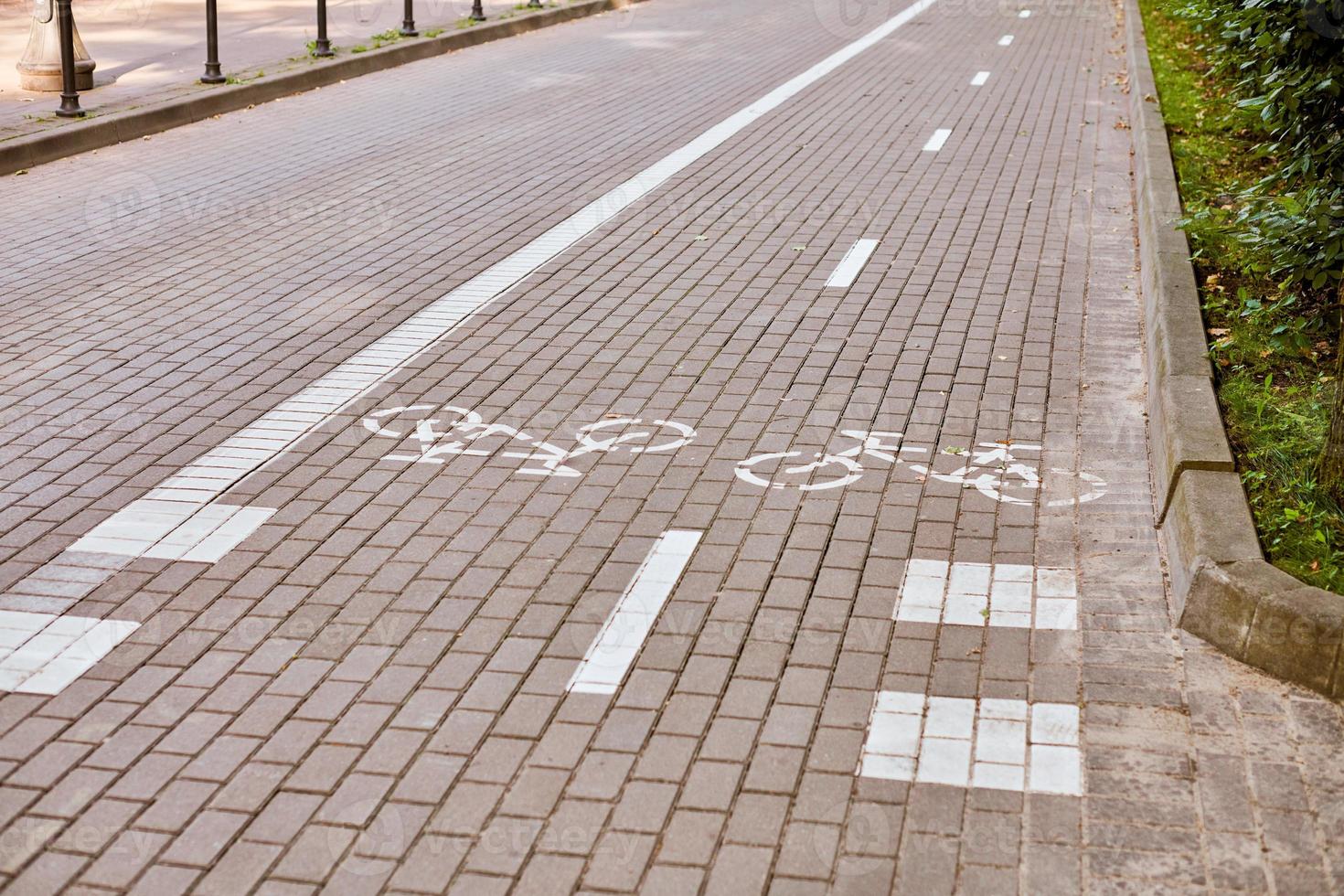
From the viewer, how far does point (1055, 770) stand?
13.6 feet

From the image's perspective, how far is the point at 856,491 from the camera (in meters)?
6.04

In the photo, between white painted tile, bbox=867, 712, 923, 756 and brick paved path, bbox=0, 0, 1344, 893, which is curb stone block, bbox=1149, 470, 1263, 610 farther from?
white painted tile, bbox=867, 712, 923, 756

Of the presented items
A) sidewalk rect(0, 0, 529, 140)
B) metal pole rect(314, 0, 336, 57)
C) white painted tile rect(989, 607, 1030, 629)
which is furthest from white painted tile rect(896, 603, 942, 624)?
metal pole rect(314, 0, 336, 57)

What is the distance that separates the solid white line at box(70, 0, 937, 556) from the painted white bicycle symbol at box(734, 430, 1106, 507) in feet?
6.76

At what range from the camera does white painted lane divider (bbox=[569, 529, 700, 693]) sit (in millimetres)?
4625

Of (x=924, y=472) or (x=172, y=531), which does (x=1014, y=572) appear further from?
(x=172, y=531)

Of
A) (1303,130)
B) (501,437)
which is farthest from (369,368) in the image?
(1303,130)

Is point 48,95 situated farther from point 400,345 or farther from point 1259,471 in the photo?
point 1259,471

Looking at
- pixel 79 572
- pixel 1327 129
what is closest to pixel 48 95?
pixel 79 572

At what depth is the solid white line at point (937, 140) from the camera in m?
13.7

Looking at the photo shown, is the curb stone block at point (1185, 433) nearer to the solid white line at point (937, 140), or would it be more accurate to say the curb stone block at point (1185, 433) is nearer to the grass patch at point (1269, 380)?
the grass patch at point (1269, 380)

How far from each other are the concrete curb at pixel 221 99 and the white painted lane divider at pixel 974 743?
10.3m

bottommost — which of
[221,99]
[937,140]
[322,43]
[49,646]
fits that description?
[49,646]

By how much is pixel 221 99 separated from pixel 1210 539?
12445mm
